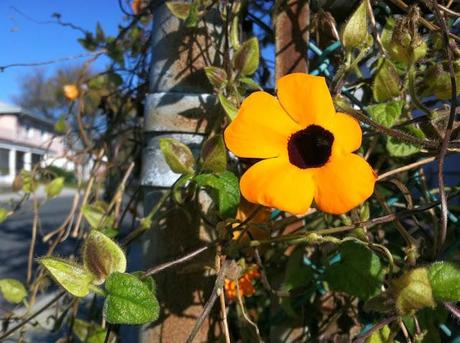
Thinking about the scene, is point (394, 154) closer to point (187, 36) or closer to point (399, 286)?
point (399, 286)

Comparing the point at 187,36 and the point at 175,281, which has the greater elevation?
the point at 187,36

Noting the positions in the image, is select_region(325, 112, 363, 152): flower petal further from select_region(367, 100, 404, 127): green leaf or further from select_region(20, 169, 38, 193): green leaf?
select_region(20, 169, 38, 193): green leaf

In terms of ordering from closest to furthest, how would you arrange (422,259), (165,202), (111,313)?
1. (111,313)
2. (422,259)
3. (165,202)

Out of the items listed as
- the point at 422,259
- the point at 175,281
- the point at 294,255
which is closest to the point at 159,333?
the point at 175,281

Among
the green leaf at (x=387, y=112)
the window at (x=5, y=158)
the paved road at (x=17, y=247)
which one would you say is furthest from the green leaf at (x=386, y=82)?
the window at (x=5, y=158)

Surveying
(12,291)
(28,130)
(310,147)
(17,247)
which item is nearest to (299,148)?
(310,147)

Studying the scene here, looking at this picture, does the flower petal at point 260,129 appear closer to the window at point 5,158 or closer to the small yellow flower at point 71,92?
the small yellow flower at point 71,92
